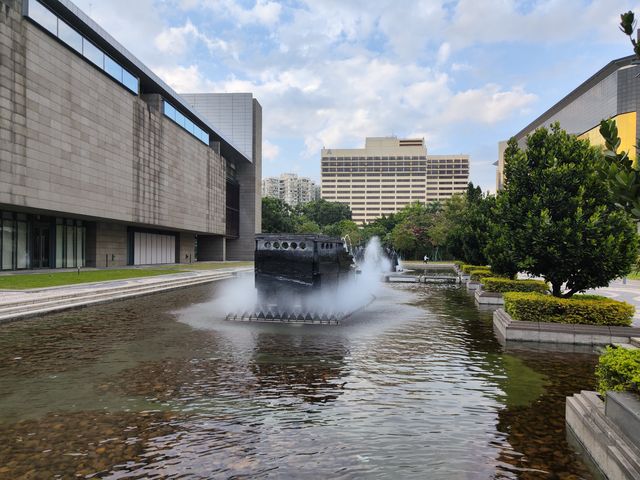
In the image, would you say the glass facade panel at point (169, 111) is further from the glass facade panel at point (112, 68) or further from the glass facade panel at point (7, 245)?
the glass facade panel at point (7, 245)

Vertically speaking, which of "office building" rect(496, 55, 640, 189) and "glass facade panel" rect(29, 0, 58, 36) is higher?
"office building" rect(496, 55, 640, 189)

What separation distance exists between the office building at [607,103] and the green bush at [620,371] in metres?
57.6

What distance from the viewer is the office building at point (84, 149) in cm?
2931

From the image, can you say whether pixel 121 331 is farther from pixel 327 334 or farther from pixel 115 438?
pixel 115 438

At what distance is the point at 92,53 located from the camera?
3703 cm

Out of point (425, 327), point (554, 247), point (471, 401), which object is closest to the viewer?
point (471, 401)

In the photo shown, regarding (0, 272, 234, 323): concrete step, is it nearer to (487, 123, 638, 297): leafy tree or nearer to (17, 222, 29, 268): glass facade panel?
(17, 222, 29, 268): glass facade panel

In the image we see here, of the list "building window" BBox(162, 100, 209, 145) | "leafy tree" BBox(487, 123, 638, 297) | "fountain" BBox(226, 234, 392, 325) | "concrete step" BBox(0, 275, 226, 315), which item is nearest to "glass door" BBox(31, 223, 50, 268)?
"concrete step" BBox(0, 275, 226, 315)

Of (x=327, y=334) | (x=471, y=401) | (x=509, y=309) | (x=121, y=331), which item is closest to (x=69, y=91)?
(x=121, y=331)

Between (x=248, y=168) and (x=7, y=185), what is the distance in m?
58.9

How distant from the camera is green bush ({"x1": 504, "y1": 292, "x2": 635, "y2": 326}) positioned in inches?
528

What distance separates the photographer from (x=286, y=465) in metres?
5.58

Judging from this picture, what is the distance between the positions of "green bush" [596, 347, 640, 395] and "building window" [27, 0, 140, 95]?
35595mm

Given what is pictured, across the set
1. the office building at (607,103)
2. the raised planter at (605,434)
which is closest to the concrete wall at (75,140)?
the raised planter at (605,434)
